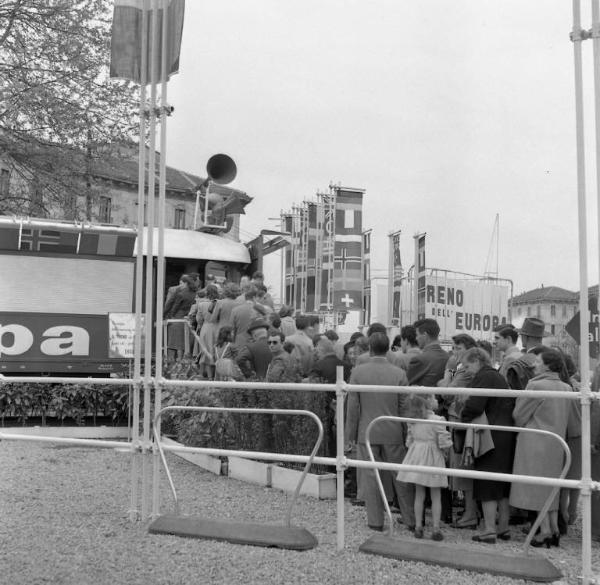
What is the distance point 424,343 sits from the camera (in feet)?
28.9

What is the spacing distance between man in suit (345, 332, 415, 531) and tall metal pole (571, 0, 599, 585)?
2124 mm

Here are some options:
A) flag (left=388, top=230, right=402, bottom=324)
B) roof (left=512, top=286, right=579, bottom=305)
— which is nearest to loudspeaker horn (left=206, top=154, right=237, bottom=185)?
flag (left=388, top=230, right=402, bottom=324)

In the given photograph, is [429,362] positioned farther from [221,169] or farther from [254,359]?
[221,169]

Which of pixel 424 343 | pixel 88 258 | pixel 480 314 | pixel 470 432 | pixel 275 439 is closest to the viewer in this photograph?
pixel 470 432

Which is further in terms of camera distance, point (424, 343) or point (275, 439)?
point (275, 439)

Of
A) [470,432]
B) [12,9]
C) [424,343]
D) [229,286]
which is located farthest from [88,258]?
[12,9]

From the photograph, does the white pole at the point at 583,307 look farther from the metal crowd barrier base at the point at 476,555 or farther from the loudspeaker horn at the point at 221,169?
the loudspeaker horn at the point at 221,169

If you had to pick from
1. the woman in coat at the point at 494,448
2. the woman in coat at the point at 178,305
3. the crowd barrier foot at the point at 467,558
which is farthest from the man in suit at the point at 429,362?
the woman in coat at the point at 178,305

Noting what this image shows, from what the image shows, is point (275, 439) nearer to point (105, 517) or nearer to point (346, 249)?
point (105, 517)

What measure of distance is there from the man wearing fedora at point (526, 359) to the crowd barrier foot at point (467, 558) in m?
2.51

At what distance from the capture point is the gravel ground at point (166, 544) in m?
5.66

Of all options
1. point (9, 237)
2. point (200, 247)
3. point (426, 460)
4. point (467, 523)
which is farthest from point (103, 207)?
point (426, 460)

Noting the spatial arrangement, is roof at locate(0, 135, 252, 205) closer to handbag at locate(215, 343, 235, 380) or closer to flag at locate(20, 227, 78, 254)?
flag at locate(20, 227, 78, 254)

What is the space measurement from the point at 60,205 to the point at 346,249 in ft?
28.2
